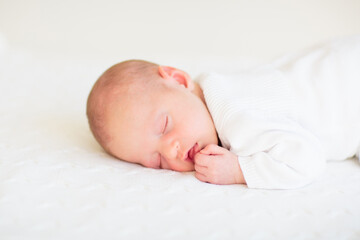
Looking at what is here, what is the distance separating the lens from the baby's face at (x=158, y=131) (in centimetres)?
112

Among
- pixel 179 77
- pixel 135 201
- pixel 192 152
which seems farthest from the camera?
pixel 179 77

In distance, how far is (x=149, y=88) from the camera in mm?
1172

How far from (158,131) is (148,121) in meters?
0.04

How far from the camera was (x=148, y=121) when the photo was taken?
1.13m

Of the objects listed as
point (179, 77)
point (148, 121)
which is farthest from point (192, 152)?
point (179, 77)

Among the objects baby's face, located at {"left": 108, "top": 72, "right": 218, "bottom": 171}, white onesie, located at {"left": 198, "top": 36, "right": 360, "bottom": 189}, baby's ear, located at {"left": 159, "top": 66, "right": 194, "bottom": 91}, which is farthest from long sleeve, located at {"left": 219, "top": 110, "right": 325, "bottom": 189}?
baby's ear, located at {"left": 159, "top": 66, "right": 194, "bottom": 91}

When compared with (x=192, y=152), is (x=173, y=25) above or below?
above

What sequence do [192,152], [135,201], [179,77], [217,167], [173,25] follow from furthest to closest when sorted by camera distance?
1. [173,25]
2. [179,77]
3. [192,152]
4. [217,167]
5. [135,201]

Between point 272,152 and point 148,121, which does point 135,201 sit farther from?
point 272,152

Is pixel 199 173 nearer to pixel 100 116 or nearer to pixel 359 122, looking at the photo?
pixel 100 116

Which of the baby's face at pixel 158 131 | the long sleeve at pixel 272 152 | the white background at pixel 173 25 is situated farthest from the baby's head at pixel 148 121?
the white background at pixel 173 25

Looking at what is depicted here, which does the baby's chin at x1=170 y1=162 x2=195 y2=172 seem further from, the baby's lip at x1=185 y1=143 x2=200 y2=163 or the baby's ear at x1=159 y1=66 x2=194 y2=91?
the baby's ear at x1=159 y1=66 x2=194 y2=91

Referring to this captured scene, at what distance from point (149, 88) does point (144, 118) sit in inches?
3.9

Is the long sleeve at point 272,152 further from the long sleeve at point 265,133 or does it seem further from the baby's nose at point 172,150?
the baby's nose at point 172,150
